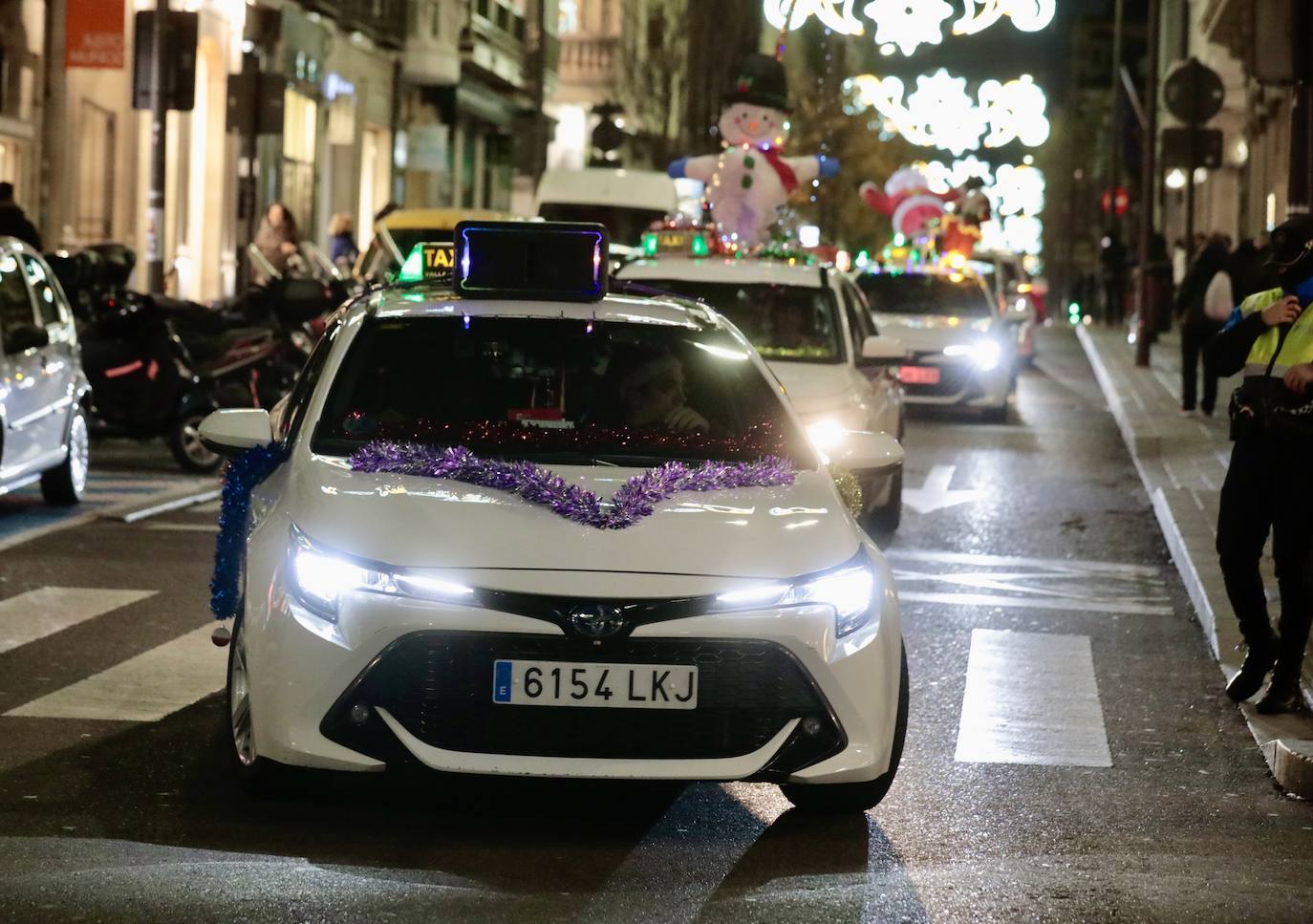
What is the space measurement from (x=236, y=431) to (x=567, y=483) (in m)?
1.18

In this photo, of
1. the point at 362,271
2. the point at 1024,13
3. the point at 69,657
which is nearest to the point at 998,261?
the point at 362,271

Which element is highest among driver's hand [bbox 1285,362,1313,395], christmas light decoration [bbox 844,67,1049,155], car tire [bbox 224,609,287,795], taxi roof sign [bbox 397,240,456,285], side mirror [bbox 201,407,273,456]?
christmas light decoration [bbox 844,67,1049,155]

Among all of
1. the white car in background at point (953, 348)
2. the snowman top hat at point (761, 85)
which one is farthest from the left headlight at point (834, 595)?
the white car in background at point (953, 348)

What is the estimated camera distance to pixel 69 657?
9.59 m

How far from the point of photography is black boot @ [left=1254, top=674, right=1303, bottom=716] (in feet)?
29.2

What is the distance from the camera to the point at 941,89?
3466 centimetres

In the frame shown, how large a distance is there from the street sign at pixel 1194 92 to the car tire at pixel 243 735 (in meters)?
21.7

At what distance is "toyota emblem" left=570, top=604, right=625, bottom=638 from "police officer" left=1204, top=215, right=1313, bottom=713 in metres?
3.20

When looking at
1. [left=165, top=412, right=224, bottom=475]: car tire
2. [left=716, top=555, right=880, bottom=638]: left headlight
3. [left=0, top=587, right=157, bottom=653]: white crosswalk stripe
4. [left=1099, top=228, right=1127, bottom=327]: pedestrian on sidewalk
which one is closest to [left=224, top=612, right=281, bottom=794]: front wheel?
[left=716, top=555, right=880, bottom=638]: left headlight

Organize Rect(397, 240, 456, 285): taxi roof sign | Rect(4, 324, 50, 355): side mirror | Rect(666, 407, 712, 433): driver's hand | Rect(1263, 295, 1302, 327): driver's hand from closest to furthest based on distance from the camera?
1. Rect(666, 407, 712, 433): driver's hand
2. Rect(1263, 295, 1302, 327): driver's hand
3. Rect(397, 240, 456, 285): taxi roof sign
4. Rect(4, 324, 50, 355): side mirror

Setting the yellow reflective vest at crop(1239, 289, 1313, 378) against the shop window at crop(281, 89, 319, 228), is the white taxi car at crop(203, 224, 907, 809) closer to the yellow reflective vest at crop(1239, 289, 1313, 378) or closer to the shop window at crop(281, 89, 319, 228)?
the yellow reflective vest at crop(1239, 289, 1313, 378)

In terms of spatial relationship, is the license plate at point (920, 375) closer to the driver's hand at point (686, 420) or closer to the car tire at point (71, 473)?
the car tire at point (71, 473)

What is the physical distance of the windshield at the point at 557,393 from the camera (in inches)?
292

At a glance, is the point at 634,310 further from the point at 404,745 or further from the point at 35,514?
the point at 35,514
